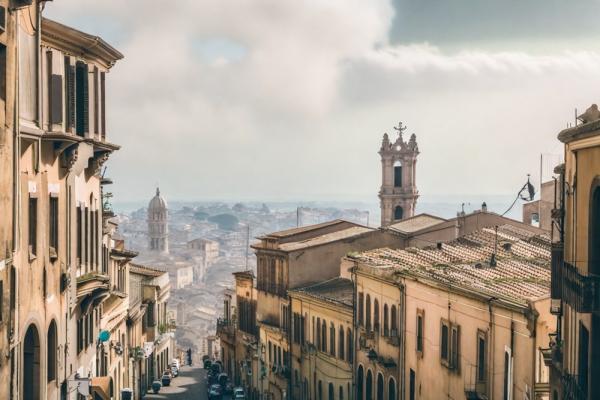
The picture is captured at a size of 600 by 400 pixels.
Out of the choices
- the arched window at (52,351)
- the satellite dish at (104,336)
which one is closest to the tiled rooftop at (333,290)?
the satellite dish at (104,336)

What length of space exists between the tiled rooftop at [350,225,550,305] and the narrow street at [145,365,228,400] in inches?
1326

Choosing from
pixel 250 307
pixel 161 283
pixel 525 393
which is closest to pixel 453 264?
pixel 525 393

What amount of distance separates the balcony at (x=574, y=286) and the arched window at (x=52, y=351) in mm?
9920

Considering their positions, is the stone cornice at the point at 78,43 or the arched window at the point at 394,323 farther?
the arched window at the point at 394,323

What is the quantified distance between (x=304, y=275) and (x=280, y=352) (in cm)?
475

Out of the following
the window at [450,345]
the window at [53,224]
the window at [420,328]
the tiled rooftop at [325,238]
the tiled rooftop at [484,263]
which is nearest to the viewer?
the window at [53,224]

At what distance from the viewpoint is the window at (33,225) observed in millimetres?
22656

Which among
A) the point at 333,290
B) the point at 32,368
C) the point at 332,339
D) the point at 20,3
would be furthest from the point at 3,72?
the point at 333,290

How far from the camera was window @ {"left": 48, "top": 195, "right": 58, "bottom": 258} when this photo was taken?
2483 centimetres

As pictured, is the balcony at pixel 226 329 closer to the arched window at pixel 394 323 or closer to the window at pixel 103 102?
the arched window at pixel 394 323

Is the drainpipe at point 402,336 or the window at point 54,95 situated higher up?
the window at point 54,95

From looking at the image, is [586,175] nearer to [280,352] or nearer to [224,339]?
[280,352]

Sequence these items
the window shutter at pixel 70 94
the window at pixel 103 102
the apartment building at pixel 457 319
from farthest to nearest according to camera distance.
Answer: the window at pixel 103 102 < the apartment building at pixel 457 319 < the window shutter at pixel 70 94

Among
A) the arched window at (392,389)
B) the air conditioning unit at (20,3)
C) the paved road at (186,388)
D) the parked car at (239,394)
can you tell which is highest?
the air conditioning unit at (20,3)
